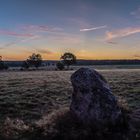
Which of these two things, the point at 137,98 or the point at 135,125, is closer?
the point at 135,125

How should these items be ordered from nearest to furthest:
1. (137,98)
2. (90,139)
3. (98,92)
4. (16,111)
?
(90,139) < (98,92) < (16,111) < (137,98)

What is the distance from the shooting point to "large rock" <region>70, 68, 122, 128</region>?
43.9 ft

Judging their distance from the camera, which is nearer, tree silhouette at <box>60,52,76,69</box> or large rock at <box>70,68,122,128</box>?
large rock at <box>70,68,122,128</box>

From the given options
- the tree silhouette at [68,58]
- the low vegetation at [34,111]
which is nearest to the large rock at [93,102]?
the low vegetation at [34,111]

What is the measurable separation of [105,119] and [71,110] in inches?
69.5

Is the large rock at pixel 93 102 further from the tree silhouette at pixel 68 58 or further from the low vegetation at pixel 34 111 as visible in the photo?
the tree silhouette at pixel 68 58

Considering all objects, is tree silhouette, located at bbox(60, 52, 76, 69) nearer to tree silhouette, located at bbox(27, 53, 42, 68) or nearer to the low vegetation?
tree silhouette, located at bbox(27, 53, 42, 68)

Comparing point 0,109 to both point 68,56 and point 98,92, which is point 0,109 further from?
point 68,56

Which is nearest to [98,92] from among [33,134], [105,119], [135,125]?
[105,119]

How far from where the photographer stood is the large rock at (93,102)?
13391mm

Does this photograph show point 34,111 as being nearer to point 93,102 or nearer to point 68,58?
point 93,102

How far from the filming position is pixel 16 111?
58.6 ft

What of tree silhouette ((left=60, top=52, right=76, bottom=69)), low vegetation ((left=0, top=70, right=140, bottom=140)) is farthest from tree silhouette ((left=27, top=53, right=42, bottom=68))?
low vegetation ((left=0, top=70, right=140, bottom=140))

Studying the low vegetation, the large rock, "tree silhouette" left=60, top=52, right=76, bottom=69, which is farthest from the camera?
"tree silhouette" left=60, top=52, right=76, bottom=69
